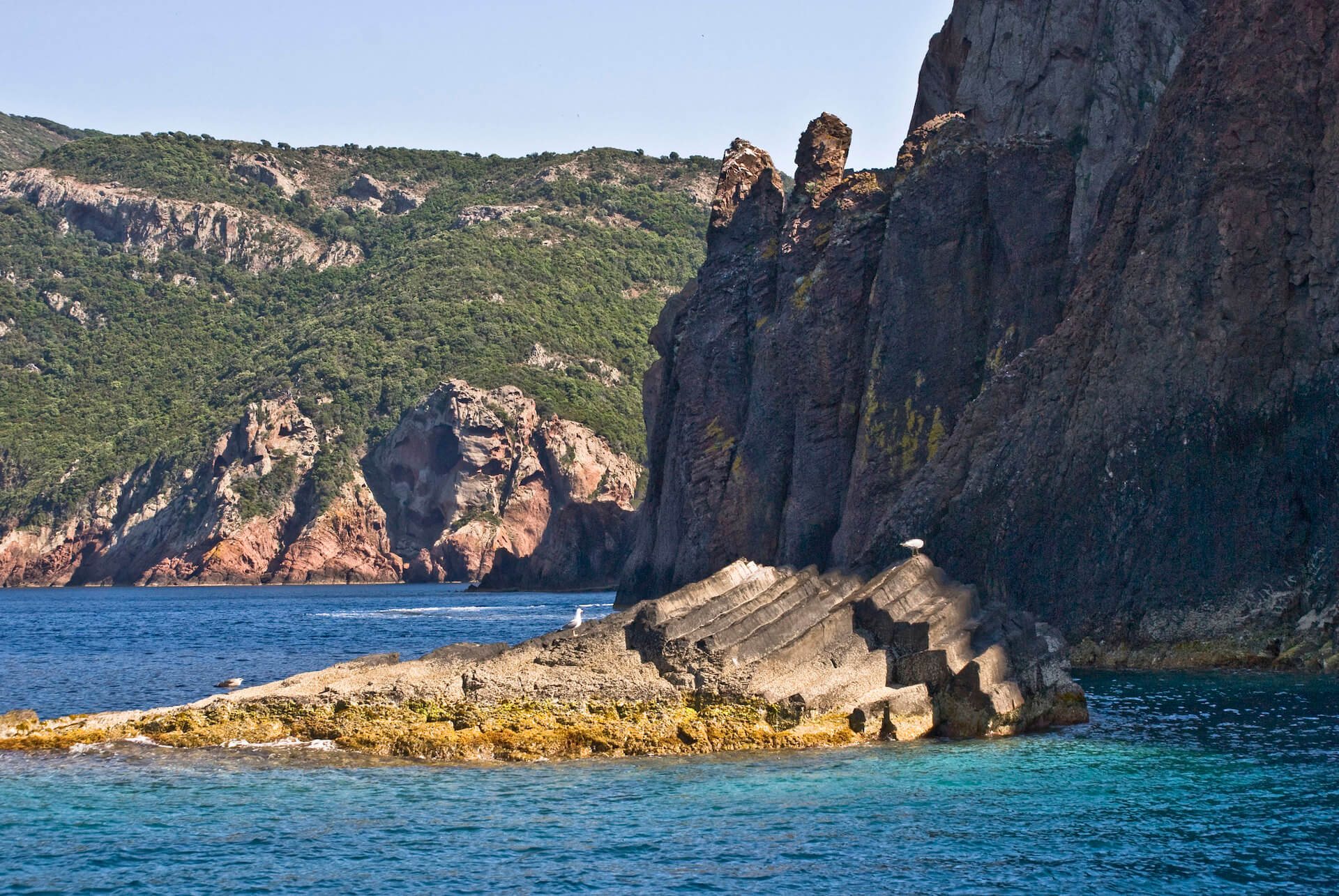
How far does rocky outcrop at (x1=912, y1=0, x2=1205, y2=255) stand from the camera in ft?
202

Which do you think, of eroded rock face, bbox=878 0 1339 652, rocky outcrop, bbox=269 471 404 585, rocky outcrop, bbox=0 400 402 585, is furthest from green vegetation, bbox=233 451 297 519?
eroded rock face, bbox=878 0 1339 652

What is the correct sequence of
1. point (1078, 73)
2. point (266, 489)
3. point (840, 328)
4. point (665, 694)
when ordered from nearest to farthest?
point (665, 694) < point (840, 328) < point (1078, 73) < point (266, 489)

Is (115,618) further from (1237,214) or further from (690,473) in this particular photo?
(1237,214)

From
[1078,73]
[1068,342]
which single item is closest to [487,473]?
[1078,73]

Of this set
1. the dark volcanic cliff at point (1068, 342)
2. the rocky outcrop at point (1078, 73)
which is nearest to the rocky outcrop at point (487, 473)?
the dark volcanic cliff at point (1068, 342)

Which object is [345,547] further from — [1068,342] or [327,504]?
[1068,342]

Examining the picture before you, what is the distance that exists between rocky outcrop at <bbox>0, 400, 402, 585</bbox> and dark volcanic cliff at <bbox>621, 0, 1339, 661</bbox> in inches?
→ 3632

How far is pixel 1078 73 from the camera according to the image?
65.2 metres

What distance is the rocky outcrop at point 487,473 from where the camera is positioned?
156375 millimetres

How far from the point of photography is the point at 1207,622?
39.8 m

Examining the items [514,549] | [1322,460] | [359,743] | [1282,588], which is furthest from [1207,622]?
[514,549]

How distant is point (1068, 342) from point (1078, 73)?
24479 mm

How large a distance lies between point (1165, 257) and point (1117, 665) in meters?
12.6

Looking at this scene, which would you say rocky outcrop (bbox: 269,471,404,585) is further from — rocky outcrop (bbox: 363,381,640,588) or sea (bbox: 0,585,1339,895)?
sea (bbox: 0,585,1339,895)
